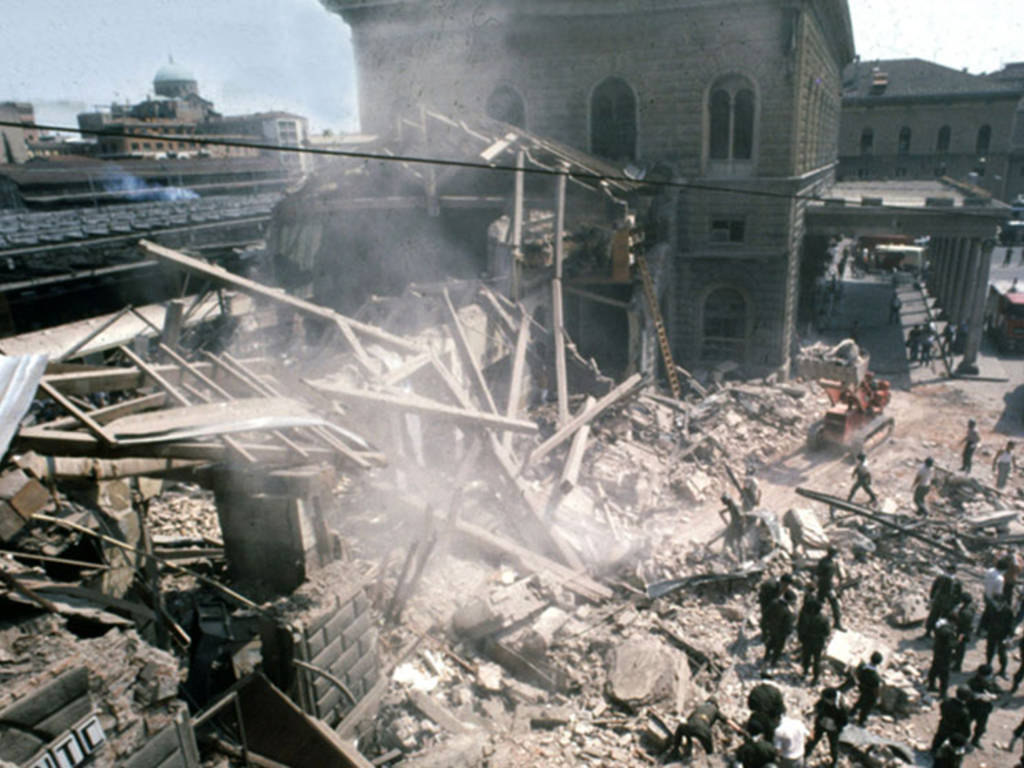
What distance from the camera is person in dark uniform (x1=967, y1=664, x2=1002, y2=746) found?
7.11 metres

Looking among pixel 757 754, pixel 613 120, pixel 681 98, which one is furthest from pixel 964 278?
pixel 757 754

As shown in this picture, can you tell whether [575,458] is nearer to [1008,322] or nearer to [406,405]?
[406,405]

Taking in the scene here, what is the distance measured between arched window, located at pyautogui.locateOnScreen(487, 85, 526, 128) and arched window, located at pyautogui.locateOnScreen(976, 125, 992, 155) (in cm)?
3600

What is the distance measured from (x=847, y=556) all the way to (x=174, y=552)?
984cm

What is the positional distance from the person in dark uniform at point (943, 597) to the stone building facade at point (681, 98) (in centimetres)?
1301

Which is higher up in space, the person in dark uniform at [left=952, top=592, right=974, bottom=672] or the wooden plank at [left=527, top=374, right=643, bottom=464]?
A: the wooden plank at [left=527, top=374, right=643, bottom=464]

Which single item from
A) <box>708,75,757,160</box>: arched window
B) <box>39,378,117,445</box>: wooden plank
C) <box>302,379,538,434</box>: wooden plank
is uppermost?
<box>708,75,757,160</box>: arched window

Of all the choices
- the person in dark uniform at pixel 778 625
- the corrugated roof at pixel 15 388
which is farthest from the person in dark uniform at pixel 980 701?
the corrugated roof at pixel 15 388

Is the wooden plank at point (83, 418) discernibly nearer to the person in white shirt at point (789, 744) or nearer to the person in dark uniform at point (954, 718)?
the person in white shirt at point (789, 744)

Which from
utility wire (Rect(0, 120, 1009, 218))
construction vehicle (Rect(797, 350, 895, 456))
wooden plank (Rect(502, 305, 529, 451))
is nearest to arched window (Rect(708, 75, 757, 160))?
utility wire (Rect(0, 120, 1009, 218))

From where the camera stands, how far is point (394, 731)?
20.7 ft

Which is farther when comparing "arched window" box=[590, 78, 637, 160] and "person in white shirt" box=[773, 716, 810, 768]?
"arched window" box=[590, 78, 637, 160]

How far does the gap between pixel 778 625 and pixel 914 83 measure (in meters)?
46.6

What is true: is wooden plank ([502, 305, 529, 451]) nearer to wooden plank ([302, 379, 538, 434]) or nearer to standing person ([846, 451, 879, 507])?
wooden plank ([302, 379, 538, 434])
